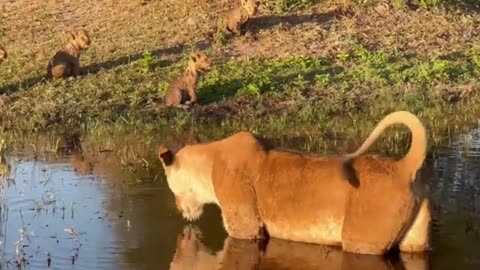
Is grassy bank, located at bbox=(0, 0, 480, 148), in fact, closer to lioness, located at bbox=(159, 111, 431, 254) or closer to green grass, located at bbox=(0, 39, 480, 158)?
green grass, located at bbox=(0, 39, 480, 158)

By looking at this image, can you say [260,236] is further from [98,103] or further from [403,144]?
[98,103]

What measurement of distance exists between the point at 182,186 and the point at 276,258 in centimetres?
135

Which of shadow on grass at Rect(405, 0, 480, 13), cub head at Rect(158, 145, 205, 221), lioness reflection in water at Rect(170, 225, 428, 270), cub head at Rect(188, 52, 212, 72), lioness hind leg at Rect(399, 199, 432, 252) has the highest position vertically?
shadow on grass at Rect(405, 0, 480, 13)

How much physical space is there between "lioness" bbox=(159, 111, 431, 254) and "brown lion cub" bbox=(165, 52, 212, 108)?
24.3 feet

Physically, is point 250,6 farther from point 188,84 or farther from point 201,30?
point 188,84

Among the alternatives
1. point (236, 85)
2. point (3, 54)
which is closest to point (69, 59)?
point (3, 54)

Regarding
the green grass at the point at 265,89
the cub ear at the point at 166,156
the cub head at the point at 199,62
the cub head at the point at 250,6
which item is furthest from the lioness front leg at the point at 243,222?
the cub head at the point at 250,6

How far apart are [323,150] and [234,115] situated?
361 cm

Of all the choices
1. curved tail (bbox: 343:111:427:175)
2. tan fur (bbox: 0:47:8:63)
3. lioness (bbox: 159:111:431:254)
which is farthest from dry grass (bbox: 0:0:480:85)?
curved tail (bbox: 343:111:427:175)

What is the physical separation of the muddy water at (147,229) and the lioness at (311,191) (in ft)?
0.53

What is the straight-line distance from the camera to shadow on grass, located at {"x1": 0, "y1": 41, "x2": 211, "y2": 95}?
62.2 feet

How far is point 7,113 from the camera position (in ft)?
56.5

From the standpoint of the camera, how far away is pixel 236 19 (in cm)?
2080

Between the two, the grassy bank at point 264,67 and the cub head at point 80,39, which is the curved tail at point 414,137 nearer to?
the grassy bank at point 264,67
